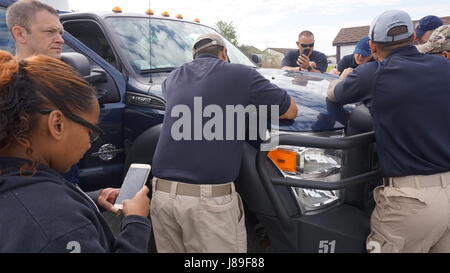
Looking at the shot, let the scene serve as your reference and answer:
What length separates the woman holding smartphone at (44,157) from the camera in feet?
3.28

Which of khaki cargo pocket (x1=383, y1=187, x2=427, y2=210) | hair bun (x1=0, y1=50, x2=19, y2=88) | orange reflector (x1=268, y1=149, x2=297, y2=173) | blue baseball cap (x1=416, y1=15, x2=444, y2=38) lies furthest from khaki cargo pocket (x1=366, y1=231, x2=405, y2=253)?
blue baseball cap (x1=416, y1=15, x2=444, y2=38)

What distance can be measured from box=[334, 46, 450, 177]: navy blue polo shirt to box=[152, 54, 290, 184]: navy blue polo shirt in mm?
531

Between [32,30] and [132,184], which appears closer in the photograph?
[132,184]

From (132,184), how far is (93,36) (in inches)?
85.8

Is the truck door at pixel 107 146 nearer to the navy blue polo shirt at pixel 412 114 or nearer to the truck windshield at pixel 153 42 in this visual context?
the truck windshield at pixel 153 42

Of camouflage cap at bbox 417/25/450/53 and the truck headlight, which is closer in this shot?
the truck headlight

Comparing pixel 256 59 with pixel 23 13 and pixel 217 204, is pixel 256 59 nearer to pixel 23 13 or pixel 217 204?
pixel 23 13

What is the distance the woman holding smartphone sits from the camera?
999 mm

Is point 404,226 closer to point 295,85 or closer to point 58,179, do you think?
point 295,85

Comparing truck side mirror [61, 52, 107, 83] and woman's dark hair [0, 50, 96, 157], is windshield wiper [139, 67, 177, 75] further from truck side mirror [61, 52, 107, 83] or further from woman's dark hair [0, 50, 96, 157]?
woman's dark hair [0, 50, 96, 157]

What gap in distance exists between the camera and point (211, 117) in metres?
2.17

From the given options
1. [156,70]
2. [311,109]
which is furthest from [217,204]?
[156,70]
